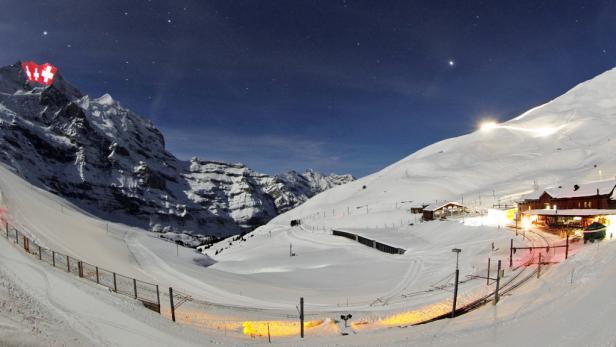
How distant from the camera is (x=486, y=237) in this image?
169 feet

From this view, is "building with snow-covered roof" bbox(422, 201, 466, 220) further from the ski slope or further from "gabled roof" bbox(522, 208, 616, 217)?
"gabled roof" bbox(522, 208, 616, 217)

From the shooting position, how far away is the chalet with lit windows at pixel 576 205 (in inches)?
2053

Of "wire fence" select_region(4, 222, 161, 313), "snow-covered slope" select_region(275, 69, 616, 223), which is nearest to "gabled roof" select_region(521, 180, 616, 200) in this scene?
"snow-covered slope" select_region(275, 69, 616, 223)

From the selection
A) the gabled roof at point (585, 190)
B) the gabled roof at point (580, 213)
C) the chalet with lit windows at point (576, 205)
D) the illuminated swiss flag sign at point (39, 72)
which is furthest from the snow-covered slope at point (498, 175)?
the illuminated swiss flag sign at point (39, 72)

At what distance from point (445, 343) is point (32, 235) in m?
28.6

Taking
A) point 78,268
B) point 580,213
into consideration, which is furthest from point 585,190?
point 78,268

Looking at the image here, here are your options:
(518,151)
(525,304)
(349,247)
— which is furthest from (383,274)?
(518,151)

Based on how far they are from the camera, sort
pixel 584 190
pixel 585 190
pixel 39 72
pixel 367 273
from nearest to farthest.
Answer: pixel 39 72
pixel 367 273
pixel 585 190
pixel 584 190

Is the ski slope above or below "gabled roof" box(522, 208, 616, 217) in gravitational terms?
below

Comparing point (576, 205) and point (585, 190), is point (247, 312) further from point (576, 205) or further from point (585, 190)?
point (585, 190)

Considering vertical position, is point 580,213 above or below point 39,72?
below

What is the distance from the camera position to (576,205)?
60625 mm

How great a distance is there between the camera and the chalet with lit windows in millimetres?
52156

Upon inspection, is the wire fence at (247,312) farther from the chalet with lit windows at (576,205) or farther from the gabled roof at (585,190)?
the gabled roof at (585,190)
